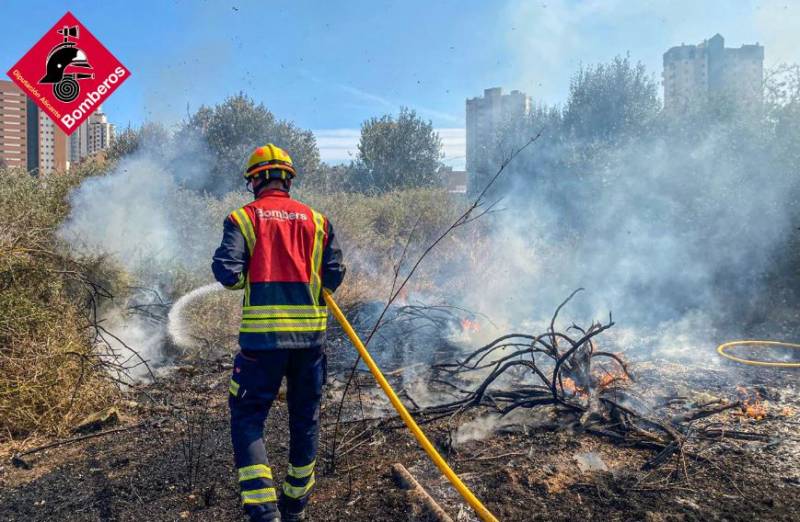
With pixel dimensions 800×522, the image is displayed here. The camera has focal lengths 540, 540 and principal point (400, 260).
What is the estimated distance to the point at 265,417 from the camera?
3227mm

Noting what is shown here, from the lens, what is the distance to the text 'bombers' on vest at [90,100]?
7469 mm

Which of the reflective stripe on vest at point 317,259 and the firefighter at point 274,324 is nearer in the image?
the firefighter at point 274,324

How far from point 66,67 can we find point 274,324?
6667mm

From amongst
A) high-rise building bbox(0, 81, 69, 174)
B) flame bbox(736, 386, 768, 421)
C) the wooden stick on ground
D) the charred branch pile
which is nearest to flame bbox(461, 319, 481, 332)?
the charred branch pile

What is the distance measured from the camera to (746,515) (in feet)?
10.1

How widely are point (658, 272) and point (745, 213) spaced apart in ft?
6.02

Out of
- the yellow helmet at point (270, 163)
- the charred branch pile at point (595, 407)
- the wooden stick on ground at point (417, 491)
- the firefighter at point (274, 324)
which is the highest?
the yellow helmet at point (270, 163)

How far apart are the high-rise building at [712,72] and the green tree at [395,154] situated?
1082cm

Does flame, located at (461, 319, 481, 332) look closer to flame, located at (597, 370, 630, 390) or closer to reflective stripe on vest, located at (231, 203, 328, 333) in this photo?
flame, located at (597, 370, 630, 390)

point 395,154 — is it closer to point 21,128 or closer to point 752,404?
point 21,128

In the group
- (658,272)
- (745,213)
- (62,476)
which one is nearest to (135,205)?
(62,476)

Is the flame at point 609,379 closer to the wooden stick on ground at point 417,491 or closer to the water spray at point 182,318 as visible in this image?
the wooden stick on ground at point 417,491

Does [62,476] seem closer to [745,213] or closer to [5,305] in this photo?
[5,305]

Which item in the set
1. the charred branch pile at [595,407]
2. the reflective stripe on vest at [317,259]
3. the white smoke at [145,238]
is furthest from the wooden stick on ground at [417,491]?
the white smoke at [145,238]
